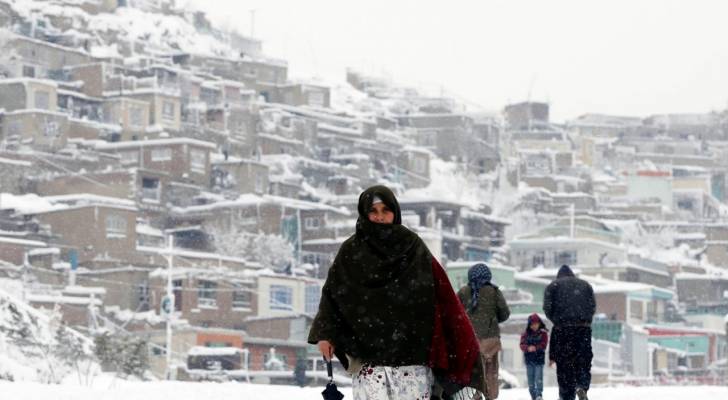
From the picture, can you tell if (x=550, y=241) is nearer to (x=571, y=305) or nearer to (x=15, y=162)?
(x=15, y=162)

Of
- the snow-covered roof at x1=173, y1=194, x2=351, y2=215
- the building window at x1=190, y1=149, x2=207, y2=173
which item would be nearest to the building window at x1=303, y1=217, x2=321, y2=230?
the snow-covered roof at x1=173, y1=194, x2=351, y2=215

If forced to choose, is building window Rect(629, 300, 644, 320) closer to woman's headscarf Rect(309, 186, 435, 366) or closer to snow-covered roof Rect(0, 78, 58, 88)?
snow-covered roof Rect(0, 78, 58, 88)

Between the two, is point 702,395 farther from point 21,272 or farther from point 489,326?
point 21,272

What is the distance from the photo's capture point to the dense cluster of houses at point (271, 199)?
184 ft

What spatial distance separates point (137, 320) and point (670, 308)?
97.8 feet

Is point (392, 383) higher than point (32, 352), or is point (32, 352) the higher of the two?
point (392, 383)

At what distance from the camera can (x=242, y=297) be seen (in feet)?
188

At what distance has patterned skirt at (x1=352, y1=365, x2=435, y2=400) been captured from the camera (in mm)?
6500

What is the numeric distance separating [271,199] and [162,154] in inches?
250

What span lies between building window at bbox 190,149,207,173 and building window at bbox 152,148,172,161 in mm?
1030

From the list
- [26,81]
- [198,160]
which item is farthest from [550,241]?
[26,81]

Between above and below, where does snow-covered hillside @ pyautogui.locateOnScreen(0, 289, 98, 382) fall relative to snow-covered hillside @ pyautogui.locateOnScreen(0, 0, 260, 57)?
below

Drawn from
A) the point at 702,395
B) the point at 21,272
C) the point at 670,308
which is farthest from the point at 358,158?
the point at 702,395

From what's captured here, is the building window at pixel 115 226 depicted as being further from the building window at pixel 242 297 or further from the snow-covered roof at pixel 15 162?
the snow-covered roof at pixel 15 162
